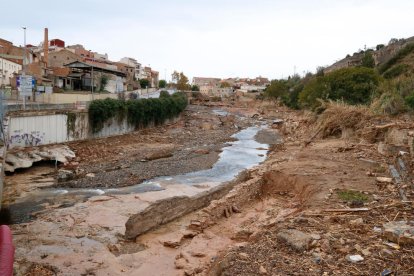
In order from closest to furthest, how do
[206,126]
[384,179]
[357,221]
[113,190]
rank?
[357,221]
[384,179]
[113,190]
[206,126]

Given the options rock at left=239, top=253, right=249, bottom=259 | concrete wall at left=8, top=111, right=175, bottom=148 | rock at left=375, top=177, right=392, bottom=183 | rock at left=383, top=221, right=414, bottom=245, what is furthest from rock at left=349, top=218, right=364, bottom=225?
concrete wall at left=8, top=111, right=175, bottom=148

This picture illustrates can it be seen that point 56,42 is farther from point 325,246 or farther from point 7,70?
point 325,246

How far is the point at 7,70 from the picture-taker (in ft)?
158

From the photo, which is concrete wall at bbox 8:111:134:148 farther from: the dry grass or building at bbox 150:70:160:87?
building at bbox 150:70:160:87

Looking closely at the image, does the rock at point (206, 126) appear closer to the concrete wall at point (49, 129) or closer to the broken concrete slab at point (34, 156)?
the concrete wall at point (49, 129)

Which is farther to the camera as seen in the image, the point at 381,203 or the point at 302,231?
the point at 381,203

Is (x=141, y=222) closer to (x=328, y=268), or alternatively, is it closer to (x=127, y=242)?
(x=127, y=242)

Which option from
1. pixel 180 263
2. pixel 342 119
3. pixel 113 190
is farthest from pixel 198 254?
pixel 342 119

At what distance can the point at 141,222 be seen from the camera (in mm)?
13266

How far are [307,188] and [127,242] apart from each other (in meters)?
7.62

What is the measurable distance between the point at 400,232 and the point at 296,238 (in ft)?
7.16

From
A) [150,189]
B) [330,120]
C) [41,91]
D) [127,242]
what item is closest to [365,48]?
Answer: [330,120]

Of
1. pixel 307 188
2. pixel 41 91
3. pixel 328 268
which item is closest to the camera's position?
pixel 328 268

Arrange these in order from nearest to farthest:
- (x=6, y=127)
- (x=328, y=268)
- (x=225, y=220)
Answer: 1. (x=328, y=268)
2. (x=225, y=220)
3. (x=6, y=127)
